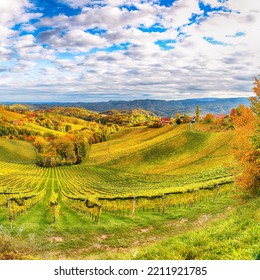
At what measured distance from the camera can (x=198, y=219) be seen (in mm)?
19047

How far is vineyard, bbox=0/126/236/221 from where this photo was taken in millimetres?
24219

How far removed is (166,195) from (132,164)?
27031 mm

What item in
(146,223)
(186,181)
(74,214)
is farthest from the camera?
(186,181)

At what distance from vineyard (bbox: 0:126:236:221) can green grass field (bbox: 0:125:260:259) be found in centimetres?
11

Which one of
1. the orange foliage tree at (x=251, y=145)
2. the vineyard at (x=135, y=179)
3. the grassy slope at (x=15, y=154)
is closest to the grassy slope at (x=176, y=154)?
the vineyard at (x=135, y=179)

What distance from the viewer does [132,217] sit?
21.9 metres

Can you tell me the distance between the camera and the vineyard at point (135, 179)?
79.5 ft

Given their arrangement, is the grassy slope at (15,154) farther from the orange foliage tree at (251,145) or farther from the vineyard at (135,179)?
the orange foliage tree at (251,145)

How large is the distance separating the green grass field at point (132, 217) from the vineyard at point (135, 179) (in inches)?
4.5

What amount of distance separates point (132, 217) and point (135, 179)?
21.7 meters

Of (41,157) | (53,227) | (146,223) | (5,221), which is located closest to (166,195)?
(146,223)

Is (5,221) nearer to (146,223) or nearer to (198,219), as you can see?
(146,223)

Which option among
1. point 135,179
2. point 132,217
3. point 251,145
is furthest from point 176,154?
point 251,145
